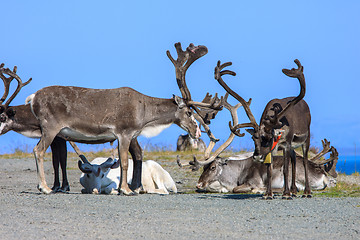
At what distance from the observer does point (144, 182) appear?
15320mm

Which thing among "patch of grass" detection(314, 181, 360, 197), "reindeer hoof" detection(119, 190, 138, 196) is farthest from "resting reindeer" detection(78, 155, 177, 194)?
"patch of grass" detection(314, 181, 360, 197)

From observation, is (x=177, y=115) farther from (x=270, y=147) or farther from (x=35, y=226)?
(x=35, y=226)

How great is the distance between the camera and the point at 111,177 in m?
15.1

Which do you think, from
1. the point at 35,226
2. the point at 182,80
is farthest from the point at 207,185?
the point at 35,226

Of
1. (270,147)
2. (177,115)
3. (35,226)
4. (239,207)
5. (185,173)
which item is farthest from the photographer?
(185,173)

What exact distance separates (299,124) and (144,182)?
4.22m

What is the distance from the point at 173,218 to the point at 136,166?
5.20 m

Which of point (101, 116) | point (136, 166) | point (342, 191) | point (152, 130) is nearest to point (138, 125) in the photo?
point (152, 130)

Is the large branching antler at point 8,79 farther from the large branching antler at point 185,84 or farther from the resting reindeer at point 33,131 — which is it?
the large branching antler at point 185,84

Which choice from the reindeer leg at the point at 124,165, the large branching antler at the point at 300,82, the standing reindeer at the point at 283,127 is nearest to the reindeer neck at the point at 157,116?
the reindeer leg at the point at 124,165

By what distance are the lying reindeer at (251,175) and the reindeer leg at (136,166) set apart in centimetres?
209

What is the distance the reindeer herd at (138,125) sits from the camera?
43.4 ft

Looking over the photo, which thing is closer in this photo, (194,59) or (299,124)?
(299,124)

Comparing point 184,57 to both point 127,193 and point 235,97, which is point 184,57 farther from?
point 127,193
